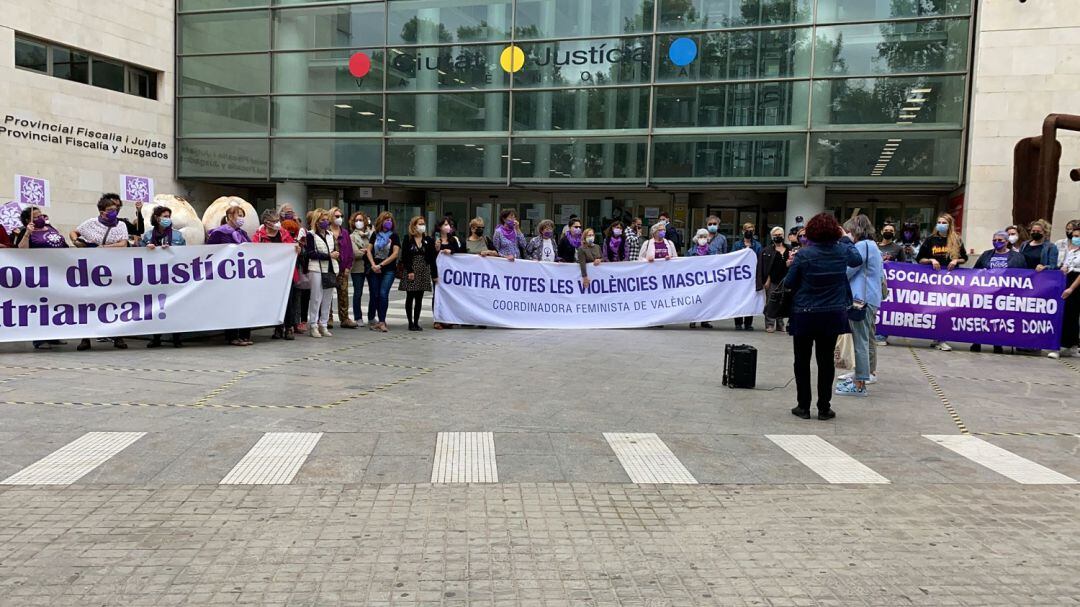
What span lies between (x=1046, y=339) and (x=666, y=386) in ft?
23.1

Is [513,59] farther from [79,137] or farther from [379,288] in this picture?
[79,137]

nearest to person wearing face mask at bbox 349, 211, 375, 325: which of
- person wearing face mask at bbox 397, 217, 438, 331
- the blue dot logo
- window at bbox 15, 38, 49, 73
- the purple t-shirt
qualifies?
person wearing face mask at bbox 397, 217, 438, 331

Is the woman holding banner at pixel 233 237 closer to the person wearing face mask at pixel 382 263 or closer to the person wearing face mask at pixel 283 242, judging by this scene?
the person wearing face mask at pixel 283 242

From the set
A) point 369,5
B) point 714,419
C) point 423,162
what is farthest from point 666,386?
point 369,5

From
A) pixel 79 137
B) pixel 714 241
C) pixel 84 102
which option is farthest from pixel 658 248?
pixel 84 102

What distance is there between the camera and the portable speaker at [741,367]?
8984 mm

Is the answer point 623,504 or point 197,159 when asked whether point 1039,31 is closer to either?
point 623,504

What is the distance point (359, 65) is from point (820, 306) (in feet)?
65.9

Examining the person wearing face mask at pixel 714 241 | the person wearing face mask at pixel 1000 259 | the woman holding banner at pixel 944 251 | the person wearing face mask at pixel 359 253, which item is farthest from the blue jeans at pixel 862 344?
the person wearing face mask at pixel 359 253

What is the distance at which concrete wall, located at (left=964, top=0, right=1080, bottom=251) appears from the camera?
1816 centimetres

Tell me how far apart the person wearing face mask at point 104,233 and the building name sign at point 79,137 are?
45.5 feet

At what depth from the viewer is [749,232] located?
1515 cm

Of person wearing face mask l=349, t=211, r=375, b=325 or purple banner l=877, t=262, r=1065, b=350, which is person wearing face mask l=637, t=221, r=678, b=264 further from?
person wearing face mask l=349, t=211, r=375, b=325

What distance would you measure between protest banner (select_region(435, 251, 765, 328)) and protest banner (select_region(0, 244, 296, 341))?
393cm
